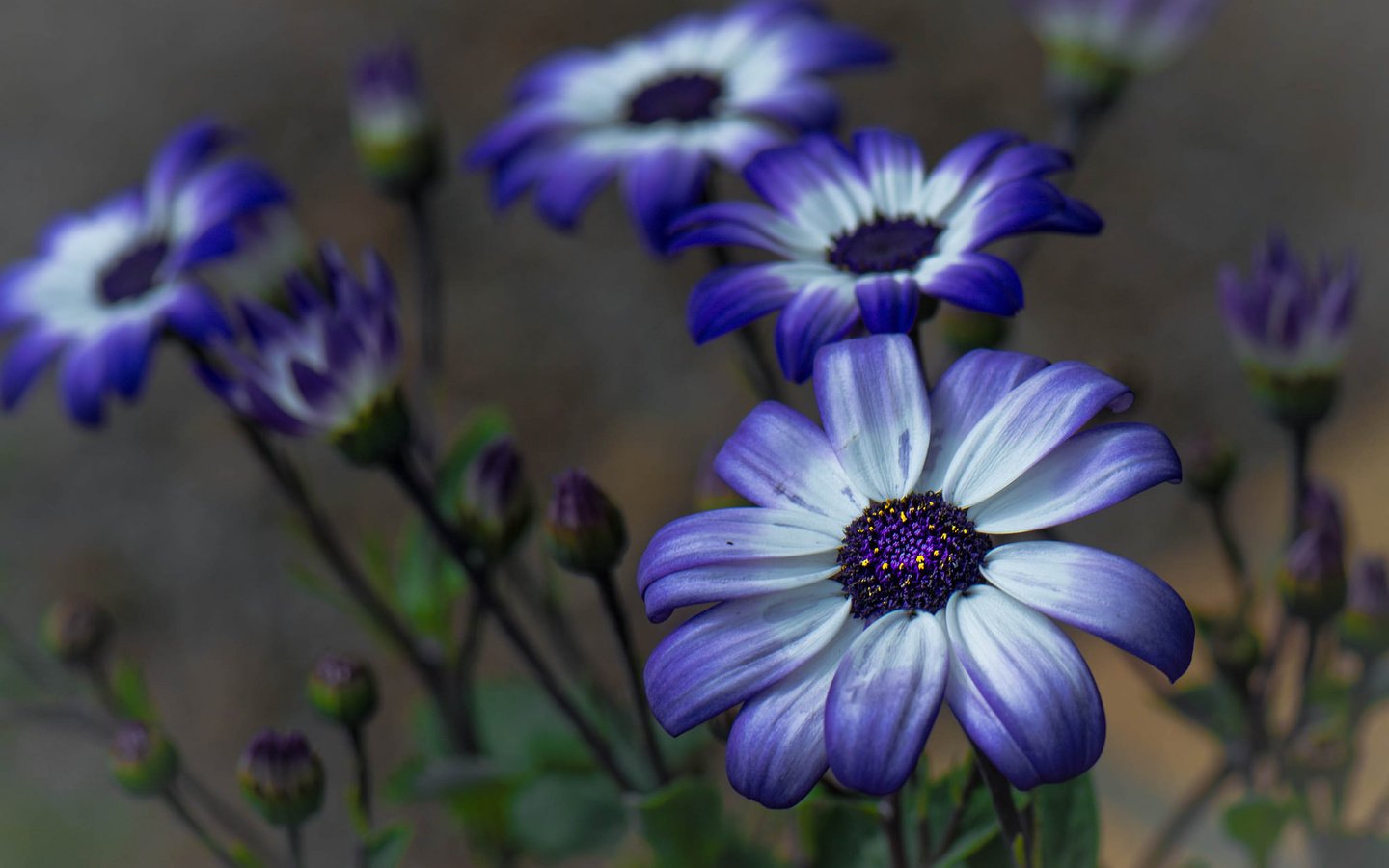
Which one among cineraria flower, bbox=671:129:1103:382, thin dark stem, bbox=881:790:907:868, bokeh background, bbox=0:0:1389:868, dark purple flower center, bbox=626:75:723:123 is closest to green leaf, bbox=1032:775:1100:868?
thin dark stem, bbox=881:790:907:868

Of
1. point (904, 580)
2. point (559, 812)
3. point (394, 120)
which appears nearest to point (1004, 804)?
point (904, 580)

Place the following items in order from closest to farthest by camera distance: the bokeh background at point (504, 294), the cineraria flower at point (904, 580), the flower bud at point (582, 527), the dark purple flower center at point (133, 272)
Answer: the cineraria flower at point (904, 580) < the flower bud at point (582, 527) < the dark purple flower center at point (133, 272) < the bokeh background at point (504, 294)

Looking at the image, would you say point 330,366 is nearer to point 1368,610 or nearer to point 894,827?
point 894,827

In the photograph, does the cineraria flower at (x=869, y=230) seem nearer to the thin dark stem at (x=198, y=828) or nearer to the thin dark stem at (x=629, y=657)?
the thin dark stem at (x=629, y=657)

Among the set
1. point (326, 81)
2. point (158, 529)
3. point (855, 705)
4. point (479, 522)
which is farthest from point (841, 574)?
point (326, 81)

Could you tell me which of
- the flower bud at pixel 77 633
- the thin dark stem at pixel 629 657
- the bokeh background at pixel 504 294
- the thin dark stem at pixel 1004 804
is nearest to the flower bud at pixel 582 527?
the thin dark stem at pixel 629 657

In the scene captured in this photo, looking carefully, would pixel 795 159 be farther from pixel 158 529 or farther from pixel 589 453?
pixel 158 529

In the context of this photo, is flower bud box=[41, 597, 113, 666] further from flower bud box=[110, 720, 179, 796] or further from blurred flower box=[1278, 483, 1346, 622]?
blurred flower box=[1278, 483, 1346, 622]
